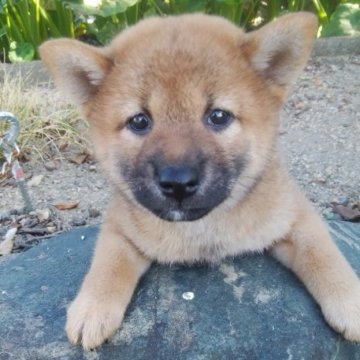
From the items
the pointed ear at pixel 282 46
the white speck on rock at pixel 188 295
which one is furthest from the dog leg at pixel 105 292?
the pointed ear at pixel 282 46

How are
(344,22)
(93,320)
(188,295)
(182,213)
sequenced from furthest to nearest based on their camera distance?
(344,22) → (188,295) → (93,320) → (182,213)

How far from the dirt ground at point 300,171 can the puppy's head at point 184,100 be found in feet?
6.35

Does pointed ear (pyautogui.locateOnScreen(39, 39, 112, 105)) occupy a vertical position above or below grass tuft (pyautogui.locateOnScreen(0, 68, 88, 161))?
above

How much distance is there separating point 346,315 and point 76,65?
5.39ft

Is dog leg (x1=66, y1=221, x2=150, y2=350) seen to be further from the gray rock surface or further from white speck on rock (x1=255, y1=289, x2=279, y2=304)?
white speck on rock (x1=255, y1=289, x2=279, y2=304)

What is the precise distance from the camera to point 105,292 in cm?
296

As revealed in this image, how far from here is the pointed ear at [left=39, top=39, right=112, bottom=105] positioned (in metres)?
3.05

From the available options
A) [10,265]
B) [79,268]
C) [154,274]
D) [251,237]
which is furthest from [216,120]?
[10,265]

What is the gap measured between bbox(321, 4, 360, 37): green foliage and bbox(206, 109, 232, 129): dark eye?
4835 millimetres

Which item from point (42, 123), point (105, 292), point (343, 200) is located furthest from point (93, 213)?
point (105, 292)

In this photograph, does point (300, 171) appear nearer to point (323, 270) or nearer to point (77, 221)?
point (77, 221)

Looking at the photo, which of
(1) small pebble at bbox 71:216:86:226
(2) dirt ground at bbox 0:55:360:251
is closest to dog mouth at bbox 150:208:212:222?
(2) dirt ground at bbox 0:55:360:251

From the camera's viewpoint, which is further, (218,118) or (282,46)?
(282,46)

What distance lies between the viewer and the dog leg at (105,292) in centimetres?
287
